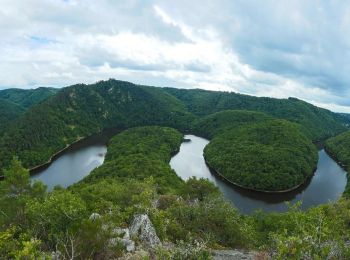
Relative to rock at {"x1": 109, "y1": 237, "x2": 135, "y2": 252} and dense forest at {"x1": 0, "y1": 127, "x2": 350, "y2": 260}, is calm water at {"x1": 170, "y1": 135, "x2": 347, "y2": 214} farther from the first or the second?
rock at {"x1": 109, "y1": 237, "x2": 135, "y2": 252}

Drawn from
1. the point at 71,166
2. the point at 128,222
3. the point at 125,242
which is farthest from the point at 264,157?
the point at 125,242

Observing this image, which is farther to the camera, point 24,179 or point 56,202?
point 24,179

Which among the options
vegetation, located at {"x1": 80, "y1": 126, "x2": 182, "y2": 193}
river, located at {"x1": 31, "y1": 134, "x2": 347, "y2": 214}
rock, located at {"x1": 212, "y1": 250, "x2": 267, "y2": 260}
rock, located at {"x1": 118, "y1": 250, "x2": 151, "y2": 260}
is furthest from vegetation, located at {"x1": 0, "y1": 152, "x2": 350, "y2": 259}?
river, located at {"x1": 31, "y1": 134, "x2": 347, "y2": 214}

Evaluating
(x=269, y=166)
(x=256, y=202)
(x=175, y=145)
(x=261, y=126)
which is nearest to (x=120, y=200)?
(x=256, y=202)

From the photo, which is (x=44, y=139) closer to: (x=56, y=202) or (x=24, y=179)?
(x=24, y=179)

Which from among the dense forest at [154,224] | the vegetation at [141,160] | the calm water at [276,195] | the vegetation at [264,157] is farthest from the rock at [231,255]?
the vegetation at [264,157]

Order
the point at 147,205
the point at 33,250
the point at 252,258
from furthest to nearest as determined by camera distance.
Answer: the point at 147,205, the point at 252,258, the point at 33,250

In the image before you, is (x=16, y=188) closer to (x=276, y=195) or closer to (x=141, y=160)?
(x=141, y=160)

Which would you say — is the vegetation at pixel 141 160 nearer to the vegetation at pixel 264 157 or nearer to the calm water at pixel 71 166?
the calm water at pixel 71 166
